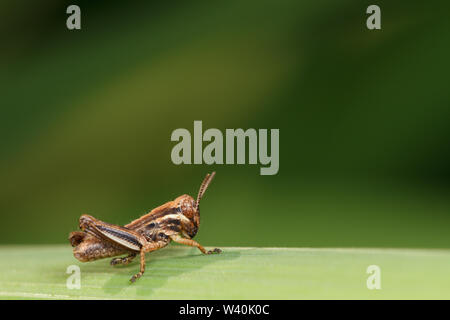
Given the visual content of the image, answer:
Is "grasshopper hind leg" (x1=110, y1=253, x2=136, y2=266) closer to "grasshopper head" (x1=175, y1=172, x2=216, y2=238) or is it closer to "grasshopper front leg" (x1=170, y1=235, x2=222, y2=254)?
"grasshopper front leg" (x1=170, y1=235, x2=222, y2=254)

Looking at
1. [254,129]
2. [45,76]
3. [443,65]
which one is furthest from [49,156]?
[443,65]

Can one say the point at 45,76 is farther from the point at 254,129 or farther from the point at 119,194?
the point at 254,129

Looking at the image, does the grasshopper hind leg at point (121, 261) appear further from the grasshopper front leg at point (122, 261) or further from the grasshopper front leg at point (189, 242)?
the grasshopper front leg at point (189, 242)

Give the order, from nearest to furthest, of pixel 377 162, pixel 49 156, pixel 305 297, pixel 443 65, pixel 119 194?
pixel 305 297, pixel 443 65, pixel 377 162, pixel 119 194, pixel 49 156
